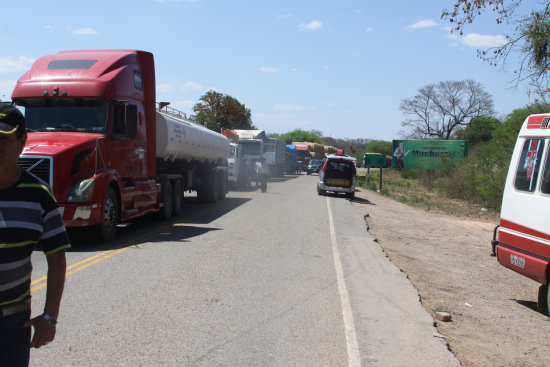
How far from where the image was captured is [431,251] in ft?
39.9

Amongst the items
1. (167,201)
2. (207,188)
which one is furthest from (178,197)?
(207,188)

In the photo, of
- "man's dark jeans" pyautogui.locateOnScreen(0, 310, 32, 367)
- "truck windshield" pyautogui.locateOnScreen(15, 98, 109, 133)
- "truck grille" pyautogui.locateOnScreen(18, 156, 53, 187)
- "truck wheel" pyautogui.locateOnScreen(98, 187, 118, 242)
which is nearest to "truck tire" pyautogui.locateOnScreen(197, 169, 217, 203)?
"truck wheel" pyautogui.locateOnScreen(98, 187, 118, 242)

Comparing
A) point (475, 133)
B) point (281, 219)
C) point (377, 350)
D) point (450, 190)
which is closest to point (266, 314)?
point (377, 350)

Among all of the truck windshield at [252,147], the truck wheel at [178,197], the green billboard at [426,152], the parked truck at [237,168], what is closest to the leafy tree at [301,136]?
the green billboard at [426,152]

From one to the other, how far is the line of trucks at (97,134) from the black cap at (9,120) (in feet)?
24.0

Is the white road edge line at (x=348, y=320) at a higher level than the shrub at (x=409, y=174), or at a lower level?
lower

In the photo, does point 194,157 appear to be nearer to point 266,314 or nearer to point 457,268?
point 457,268

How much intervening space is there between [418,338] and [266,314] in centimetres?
168

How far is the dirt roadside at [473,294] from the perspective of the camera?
549cm

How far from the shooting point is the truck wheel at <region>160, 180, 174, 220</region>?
14.3 meters

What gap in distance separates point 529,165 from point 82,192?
288 inches

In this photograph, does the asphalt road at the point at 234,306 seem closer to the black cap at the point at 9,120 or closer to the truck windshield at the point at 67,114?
the truck windshield at the point at 67,114

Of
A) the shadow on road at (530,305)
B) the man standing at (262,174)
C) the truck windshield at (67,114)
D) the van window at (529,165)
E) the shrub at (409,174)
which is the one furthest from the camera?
the shrub at (409,174)

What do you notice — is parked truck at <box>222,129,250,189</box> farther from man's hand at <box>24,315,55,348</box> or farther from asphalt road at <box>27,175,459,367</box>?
man's hand at <box>24,315,55,348</box>
